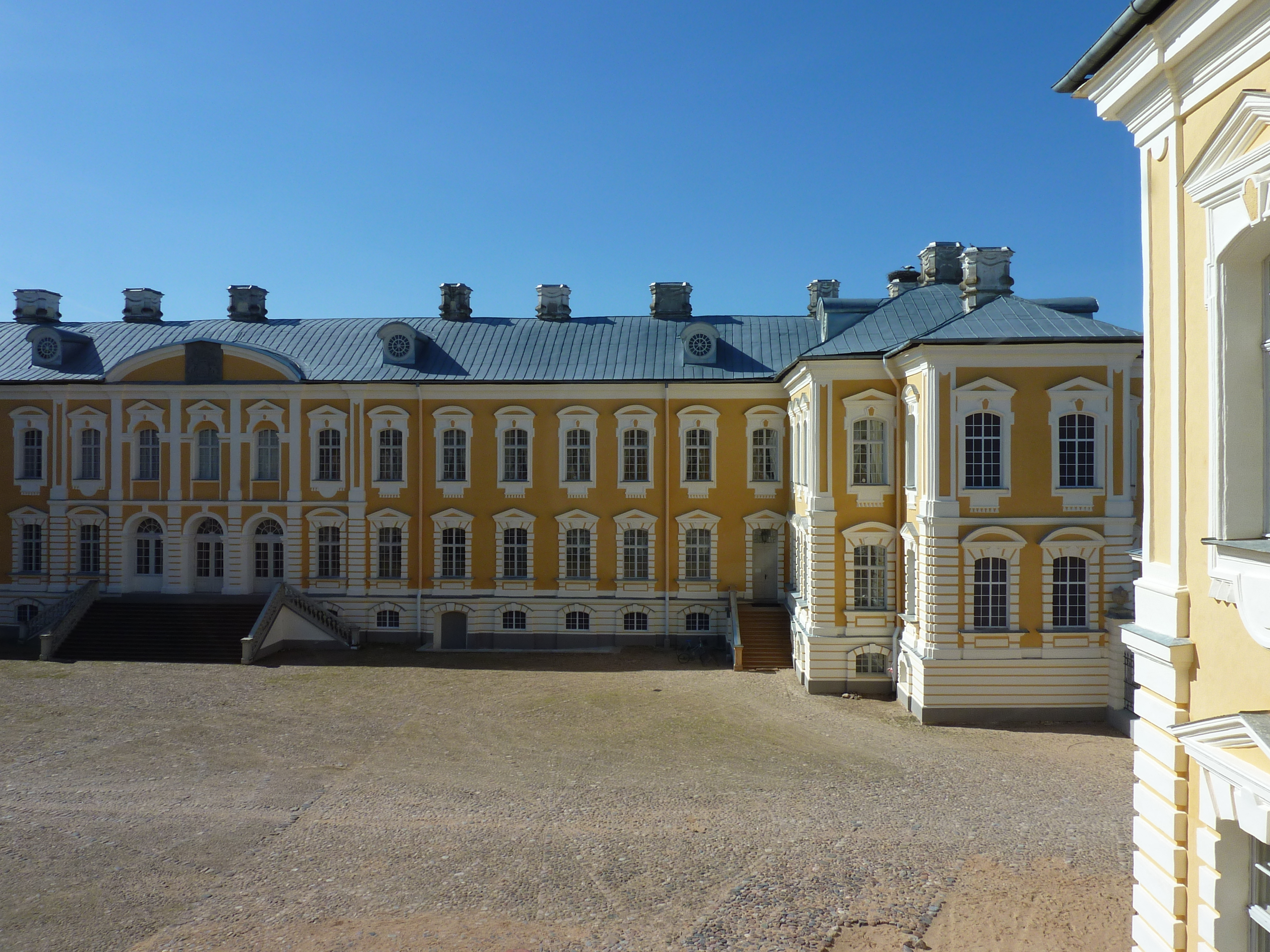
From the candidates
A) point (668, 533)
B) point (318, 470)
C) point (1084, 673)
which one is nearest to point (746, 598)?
point (668, 533)

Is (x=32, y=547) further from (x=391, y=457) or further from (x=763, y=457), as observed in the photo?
(x=763, y=457)

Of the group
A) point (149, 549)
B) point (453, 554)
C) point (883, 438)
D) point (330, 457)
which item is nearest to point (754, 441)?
point (883, 438)

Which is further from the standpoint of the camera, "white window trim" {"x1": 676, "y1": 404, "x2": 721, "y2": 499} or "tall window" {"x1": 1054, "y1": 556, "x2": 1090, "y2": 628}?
"white window trim" {"x1": 676, "y1": 404, "x2": 721, "y2": 499}

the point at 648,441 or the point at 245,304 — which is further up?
the point at 245,304

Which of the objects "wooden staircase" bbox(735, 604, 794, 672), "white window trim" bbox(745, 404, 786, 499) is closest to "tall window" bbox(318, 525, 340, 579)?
"wooden staircase" bbox(735, 604, 794, 672)

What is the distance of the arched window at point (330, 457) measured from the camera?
88.3ft

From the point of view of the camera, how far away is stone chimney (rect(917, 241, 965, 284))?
985 inches

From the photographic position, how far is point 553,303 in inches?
1193

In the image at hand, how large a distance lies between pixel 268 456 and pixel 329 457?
7.26 feet

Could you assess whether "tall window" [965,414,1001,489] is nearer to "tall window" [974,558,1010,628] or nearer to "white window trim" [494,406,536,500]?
"tall window" [974,558,1010,628]

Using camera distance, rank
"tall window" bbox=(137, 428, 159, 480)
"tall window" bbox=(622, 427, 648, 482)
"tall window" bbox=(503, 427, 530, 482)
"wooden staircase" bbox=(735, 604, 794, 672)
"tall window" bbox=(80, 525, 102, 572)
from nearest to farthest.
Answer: "wooden staircase" bbox=(735, 604, 794, 672) → "tall window" bbox=(622, 427, 648, 482) → "tall window" bbox=(503, 427, 530, 482) → "tall window" bbox=(137, 428, 159, 480) → "tall window" bbox=(80, 525, 102, 572)

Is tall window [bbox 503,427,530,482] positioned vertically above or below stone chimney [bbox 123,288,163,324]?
below

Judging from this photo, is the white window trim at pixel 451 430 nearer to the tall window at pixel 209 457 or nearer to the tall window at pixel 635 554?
the tall window at pixel 635 554

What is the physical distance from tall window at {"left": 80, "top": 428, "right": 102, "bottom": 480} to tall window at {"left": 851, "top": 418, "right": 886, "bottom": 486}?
25.4m
